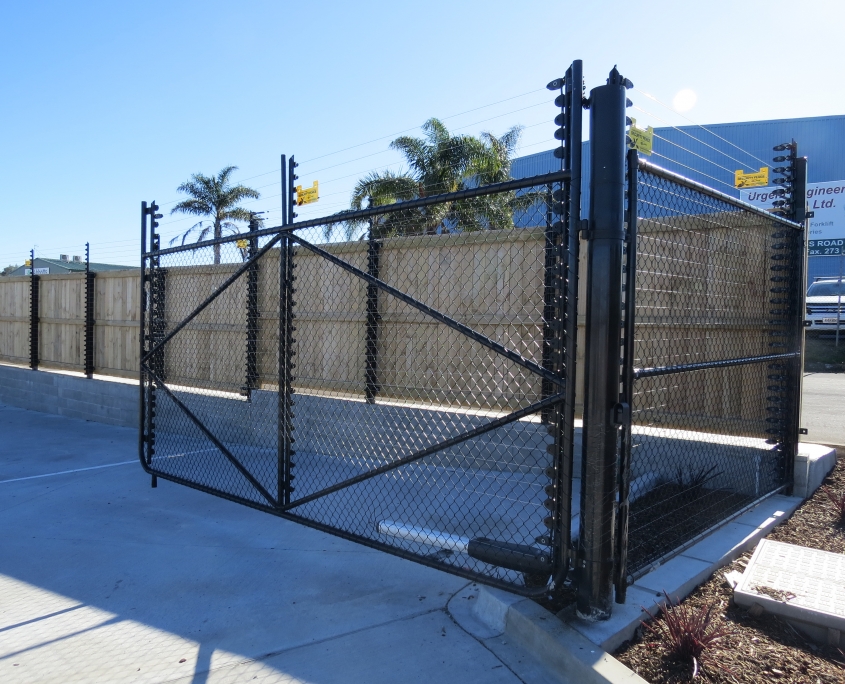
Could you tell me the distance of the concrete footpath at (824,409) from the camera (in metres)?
7.40

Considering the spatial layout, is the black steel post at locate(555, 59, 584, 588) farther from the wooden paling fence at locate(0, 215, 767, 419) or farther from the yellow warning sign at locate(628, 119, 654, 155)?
the wooden paling fence at locate(0, 215, 767, 419)

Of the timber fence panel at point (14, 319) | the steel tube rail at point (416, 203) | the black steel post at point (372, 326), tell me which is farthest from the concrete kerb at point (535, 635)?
the timber fence panel at point (14, 319)

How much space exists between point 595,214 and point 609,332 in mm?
522

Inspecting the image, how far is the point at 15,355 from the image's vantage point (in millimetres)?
12102

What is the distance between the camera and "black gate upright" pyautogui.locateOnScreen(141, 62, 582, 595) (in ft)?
10.3

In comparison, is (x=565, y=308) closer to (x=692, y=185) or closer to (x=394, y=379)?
(x=692, y=185)

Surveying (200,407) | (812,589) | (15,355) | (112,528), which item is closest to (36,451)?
(200,407)

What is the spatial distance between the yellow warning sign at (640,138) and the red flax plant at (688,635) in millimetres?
2060

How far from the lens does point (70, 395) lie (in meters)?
10.1

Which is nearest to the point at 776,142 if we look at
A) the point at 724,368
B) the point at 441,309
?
the point at 441,309

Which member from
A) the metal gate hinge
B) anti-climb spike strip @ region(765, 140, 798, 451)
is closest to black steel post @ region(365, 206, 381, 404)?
anti-climb spike strip @ region(765, 140, 798, 451)

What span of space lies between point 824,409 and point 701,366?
26.2 ft

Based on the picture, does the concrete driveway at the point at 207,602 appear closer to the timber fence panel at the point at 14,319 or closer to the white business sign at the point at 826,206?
the timber fence panel at the point at 14,319

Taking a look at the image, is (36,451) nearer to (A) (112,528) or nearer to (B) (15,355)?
(A) (112,528)
